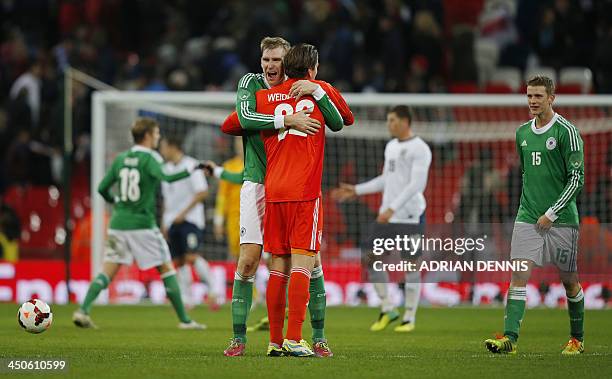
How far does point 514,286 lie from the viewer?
8625 mm

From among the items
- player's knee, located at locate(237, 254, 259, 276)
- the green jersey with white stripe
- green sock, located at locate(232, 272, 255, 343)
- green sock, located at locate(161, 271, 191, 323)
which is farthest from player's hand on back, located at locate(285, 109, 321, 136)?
green sock, located at locate(161, 271, 191, 323)

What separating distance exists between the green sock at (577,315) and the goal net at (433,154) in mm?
6489

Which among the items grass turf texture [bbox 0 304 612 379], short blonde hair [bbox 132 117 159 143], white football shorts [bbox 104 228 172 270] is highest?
short blonde hair [bbox 132 117 159 143]

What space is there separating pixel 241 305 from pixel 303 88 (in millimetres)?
1618

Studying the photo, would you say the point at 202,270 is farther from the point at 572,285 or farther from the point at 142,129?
the point at 572,285

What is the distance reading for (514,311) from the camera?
8586mm

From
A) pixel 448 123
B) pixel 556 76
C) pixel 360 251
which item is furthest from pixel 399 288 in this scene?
pixel 556 76

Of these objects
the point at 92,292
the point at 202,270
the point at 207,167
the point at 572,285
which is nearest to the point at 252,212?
the point at 207,167

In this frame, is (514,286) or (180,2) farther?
(180,2)

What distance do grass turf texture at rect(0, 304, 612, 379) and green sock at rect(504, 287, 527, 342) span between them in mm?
200

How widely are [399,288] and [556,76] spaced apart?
5378 mm

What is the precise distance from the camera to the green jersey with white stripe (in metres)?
7.99

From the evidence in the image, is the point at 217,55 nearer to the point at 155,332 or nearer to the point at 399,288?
the point at 399,288

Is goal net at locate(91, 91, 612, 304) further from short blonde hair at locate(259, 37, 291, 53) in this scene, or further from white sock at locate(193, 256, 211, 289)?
short blonde hair at locate(259, 37, 291, 53)
